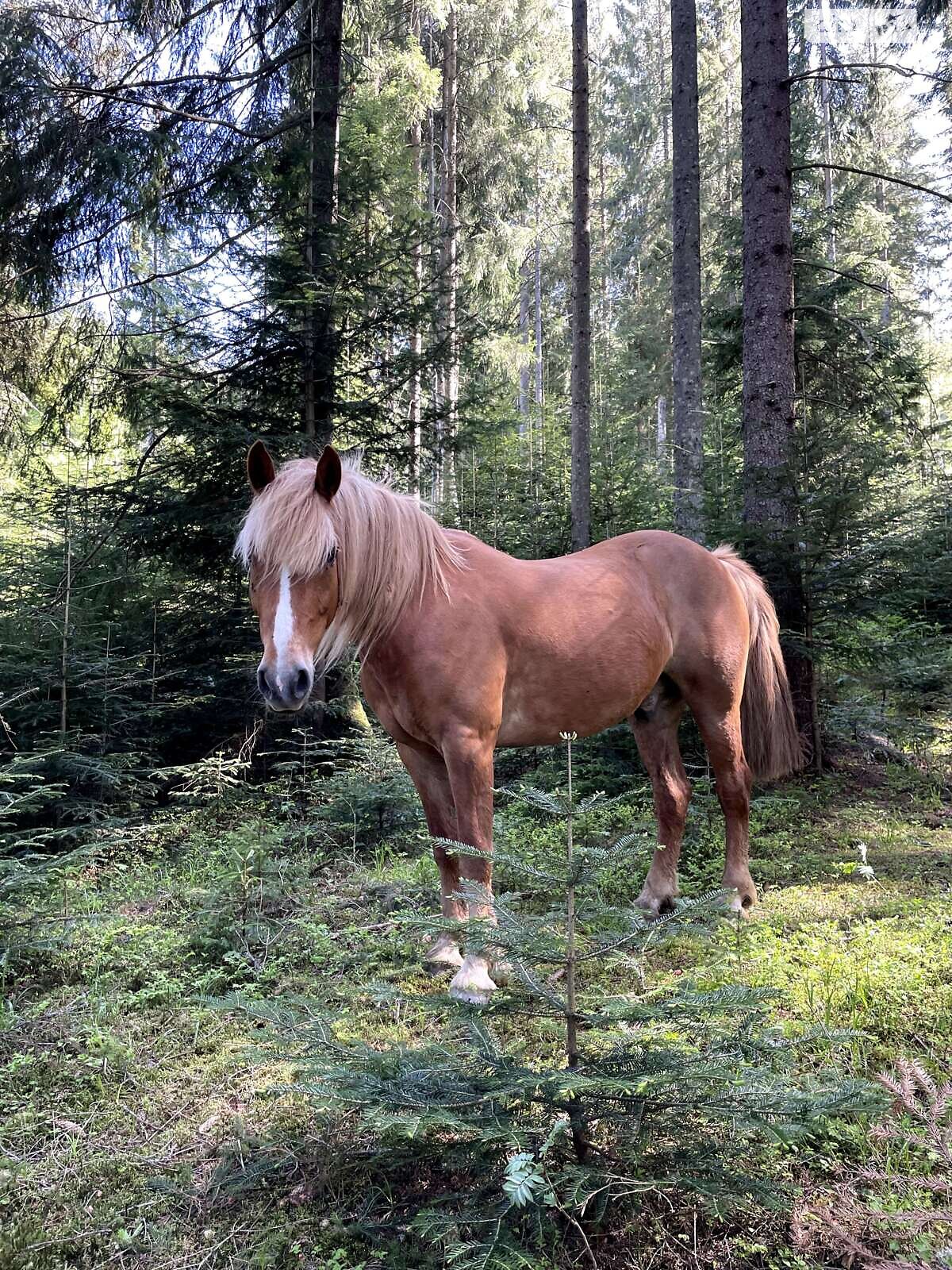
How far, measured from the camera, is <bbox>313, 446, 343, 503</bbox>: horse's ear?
2.77m

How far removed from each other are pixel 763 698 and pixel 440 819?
2.16 meters

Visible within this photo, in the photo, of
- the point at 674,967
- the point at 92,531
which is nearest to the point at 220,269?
the point at 92,531

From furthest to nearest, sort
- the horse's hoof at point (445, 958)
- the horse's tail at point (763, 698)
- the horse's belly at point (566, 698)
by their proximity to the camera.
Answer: the horse's tail at point (763, 698), the horse's belly at point (566, 698), the horse's hoof at point (445, 958)

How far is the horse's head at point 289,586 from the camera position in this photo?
8.46 ft

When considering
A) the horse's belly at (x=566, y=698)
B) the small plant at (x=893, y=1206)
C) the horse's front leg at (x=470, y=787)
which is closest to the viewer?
the small plant at (x=893, y=1206)

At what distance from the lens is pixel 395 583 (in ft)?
10.0

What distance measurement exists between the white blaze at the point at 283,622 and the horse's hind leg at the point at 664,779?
2.27 m

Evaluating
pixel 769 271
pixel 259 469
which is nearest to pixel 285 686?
pixel 259 469

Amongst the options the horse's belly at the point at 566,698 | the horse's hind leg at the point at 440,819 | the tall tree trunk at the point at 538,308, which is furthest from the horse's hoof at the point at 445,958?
the tall tree trunk at the point at 538,308

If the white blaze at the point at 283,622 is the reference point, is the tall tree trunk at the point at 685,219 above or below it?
above

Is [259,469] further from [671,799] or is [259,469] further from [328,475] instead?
[671,799]

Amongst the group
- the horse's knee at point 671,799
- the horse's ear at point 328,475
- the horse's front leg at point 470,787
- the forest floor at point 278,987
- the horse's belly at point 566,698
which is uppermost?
the horse's ear at point 328,475

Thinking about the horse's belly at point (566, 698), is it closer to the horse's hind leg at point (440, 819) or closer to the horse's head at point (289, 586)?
the horse's hind leg at point (440, 819)

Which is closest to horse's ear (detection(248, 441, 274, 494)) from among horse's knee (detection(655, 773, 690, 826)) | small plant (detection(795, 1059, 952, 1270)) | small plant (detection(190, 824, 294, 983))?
small plant (detection(190, 824, 294, 983))
